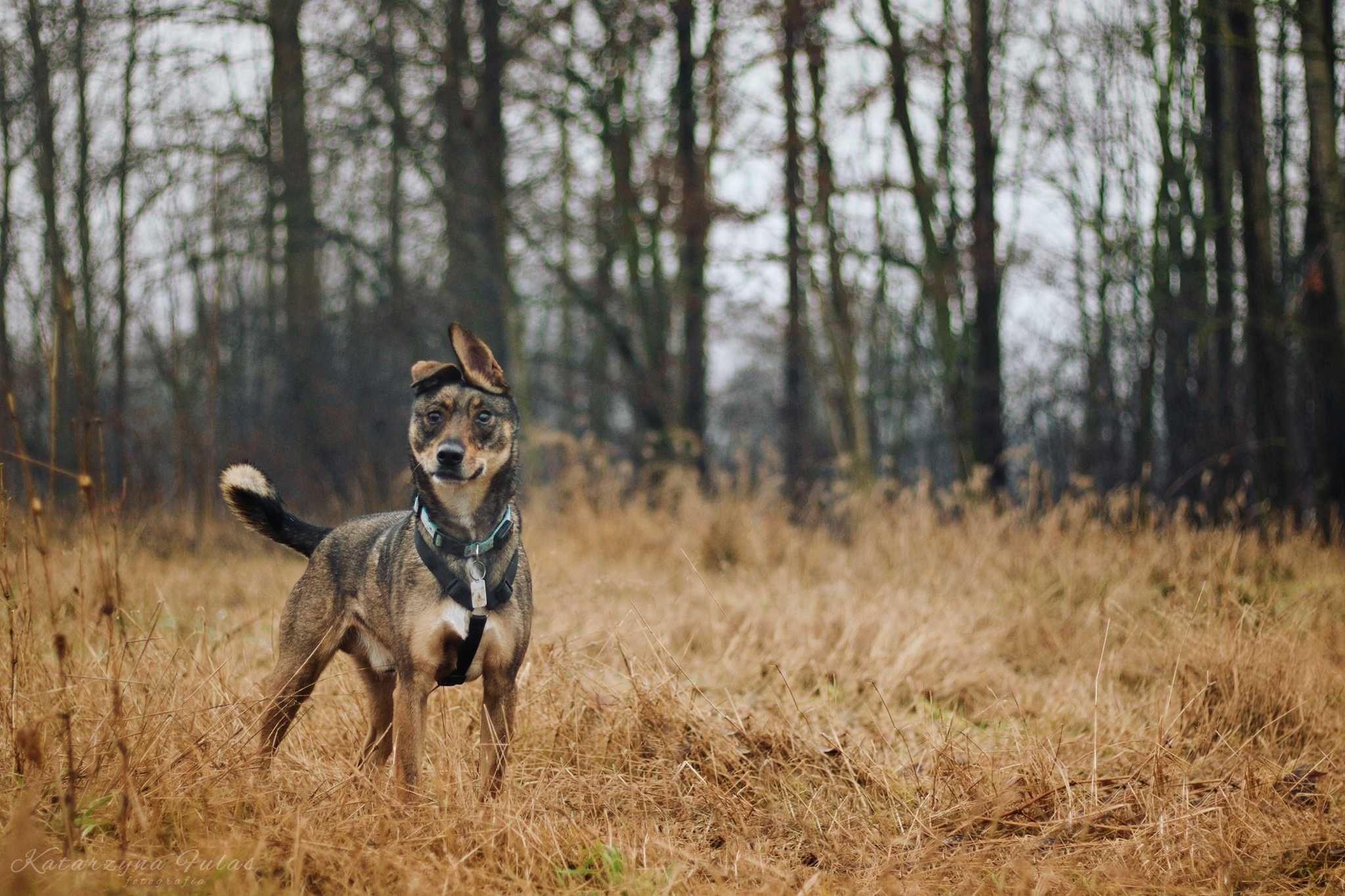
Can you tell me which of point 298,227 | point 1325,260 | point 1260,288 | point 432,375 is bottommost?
point 432,375

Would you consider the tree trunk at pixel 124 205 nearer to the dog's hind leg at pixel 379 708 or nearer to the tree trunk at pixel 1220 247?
the dog's hind leg at pixel 379 708

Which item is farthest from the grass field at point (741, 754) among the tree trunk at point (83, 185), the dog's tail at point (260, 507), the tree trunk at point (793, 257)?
the tree trunk at point (83, 185)

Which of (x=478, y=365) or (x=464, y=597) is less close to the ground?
(x=478, y=365)

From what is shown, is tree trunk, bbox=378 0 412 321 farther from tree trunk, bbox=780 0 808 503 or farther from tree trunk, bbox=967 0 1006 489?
tree trunk, bbox=967 0 1006 489

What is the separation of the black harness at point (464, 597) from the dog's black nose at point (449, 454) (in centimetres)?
26

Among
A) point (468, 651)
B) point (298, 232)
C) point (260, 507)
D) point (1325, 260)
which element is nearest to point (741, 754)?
point (468, 651)

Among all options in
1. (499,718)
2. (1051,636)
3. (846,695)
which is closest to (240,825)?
(499,718)

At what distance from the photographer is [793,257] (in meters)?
11.9

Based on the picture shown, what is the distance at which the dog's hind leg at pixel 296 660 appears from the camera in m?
3.08

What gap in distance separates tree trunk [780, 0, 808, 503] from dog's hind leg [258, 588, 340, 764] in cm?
758

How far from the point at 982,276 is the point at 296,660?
9.50m

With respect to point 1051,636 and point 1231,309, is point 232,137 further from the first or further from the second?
point 1231,309

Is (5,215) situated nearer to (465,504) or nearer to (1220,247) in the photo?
(465,504)

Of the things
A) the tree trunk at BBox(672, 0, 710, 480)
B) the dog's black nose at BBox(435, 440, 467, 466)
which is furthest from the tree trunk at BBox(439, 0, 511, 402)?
the dog's black nose at BBox(435, 440, 467, 466)
